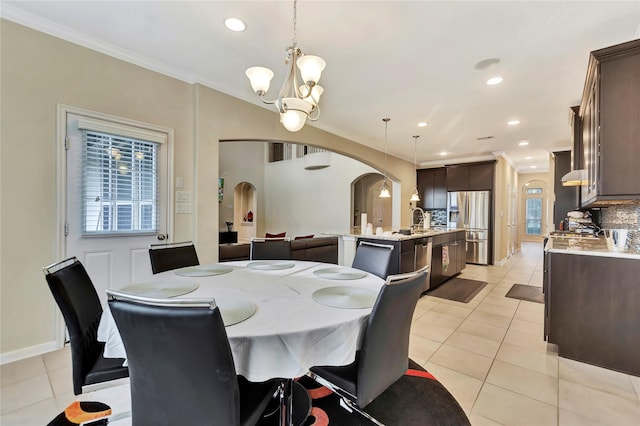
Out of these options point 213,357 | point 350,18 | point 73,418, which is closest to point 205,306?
point 213,357

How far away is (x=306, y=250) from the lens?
4.27 meters

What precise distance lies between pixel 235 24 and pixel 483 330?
3766 mm

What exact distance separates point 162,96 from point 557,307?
4357 millimetres

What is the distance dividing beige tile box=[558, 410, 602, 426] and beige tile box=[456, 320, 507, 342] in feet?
3.41

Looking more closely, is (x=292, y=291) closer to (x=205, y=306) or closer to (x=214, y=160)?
(x=205, y=306)

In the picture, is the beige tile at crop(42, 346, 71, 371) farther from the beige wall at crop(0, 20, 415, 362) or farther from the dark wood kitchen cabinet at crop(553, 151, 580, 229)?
the dark wood kitchen cabinet at crop(553, 151, 580, 229)

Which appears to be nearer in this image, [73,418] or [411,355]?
[73,418]

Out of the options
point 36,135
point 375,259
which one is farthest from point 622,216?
point 36,135

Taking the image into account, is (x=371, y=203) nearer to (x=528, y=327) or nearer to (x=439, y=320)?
(x=439, y=320)

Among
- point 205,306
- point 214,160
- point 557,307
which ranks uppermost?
point 214,160

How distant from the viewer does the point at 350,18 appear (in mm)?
2119

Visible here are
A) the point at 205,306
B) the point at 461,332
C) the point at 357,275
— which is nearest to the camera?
the point at 205,306

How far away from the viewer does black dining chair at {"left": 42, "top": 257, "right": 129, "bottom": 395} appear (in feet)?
4.23

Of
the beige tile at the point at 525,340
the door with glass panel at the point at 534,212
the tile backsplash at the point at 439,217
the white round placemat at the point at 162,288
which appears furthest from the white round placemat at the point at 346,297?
the door with glass panel at the point at 534,212
